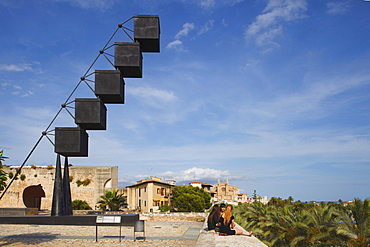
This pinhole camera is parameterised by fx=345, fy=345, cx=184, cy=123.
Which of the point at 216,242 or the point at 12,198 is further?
the point at 12,198

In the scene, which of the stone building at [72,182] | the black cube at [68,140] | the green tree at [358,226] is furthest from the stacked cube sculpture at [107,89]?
the stone building at [72,182]

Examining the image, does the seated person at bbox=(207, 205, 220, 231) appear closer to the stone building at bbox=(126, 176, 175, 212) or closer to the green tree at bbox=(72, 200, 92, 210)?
the green tree at bbox=(72, 200, 92, 210)

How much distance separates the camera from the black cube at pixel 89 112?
57.4 ft

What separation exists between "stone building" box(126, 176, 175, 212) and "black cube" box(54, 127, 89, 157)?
107 ft

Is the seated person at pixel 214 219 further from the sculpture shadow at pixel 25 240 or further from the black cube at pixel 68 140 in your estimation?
the black cube at pixel 68 140

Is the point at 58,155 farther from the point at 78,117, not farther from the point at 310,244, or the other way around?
the point at 310,244

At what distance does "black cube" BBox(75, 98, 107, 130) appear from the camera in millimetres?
17500

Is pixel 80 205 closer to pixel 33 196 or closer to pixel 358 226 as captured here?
pixel 33 196

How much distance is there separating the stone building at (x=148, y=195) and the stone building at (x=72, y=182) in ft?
45.4

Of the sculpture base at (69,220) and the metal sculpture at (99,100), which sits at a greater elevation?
the metal sculpture at (99,100)

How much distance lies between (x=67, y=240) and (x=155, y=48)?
36.7 ft

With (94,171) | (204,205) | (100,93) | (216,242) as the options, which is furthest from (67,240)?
(204,205)

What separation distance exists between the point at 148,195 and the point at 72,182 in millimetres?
16064

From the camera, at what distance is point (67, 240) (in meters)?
11.9
